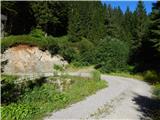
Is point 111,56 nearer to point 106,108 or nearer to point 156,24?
point 156,24

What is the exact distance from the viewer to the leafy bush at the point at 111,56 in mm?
51469

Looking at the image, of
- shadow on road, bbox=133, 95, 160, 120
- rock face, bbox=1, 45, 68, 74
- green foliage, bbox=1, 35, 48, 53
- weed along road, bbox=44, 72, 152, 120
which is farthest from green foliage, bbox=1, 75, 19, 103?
green foliage, bbox=1, 35, 48, 53

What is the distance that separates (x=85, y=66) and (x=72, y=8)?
11826 millimetres

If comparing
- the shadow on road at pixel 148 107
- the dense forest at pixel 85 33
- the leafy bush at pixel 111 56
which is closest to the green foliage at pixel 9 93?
the shadow on road at pixel 148 107

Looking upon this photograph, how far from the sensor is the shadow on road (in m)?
19.0

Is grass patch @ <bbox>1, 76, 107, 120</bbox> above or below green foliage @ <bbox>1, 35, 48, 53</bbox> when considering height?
below

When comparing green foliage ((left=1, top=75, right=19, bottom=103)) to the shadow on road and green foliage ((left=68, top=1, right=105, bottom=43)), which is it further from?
green foliage ((left=68, top=1, right=105, bottom=43))

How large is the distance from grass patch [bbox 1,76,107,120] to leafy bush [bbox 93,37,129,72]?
16869 millimetres

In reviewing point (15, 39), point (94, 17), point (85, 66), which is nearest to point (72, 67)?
point (85, 66)

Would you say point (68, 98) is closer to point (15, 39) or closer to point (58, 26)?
point (15, 39)

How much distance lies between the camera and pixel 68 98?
23.2 meters

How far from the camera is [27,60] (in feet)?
167

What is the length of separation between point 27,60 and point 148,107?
31.2 metres

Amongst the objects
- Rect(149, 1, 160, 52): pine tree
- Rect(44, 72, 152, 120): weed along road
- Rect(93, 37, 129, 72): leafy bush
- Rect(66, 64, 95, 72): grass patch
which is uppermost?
Rect(149, 1, 160, 52): pine tree
